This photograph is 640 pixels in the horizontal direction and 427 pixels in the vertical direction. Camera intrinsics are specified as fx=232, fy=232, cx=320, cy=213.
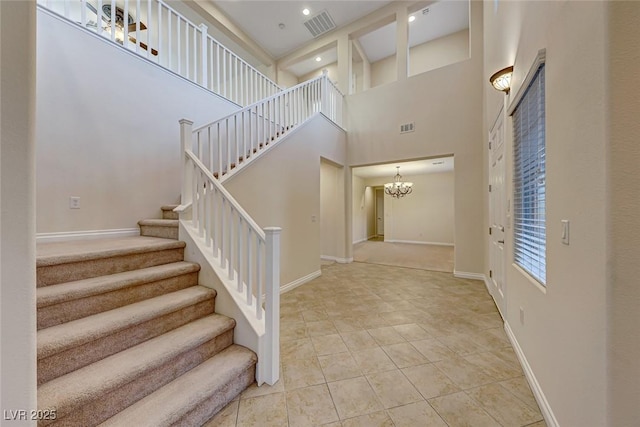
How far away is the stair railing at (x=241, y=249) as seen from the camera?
1628 millimetres

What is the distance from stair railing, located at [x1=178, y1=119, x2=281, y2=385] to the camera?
163cm

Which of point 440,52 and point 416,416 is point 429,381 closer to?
point 416,416

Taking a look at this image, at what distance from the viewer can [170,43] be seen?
319cm

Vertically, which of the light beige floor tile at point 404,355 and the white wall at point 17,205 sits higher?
the white wall at point 17,205

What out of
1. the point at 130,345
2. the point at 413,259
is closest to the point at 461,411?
the point at 130,345

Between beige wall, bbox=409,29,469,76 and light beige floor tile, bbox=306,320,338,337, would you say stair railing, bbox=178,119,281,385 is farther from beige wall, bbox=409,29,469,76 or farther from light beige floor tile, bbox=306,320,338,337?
beige wall, bbox=409,29,469,76

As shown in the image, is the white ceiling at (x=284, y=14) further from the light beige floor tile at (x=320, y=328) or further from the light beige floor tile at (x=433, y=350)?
the light beige floor tile at (x=433, y=350)

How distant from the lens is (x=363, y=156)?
5.33 meters

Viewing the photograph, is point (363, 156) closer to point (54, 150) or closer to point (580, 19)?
point (580, 19)

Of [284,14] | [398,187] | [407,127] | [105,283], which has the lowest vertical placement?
[105,283]

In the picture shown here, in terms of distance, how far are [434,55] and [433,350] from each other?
25.5 feet

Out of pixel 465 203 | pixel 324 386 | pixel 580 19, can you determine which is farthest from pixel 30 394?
pixel 465 203

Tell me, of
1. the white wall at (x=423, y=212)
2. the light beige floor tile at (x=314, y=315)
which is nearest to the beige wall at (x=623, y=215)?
the light beige floor tile at (x=314, y=315)

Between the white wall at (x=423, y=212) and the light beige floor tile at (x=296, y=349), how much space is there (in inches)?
265
